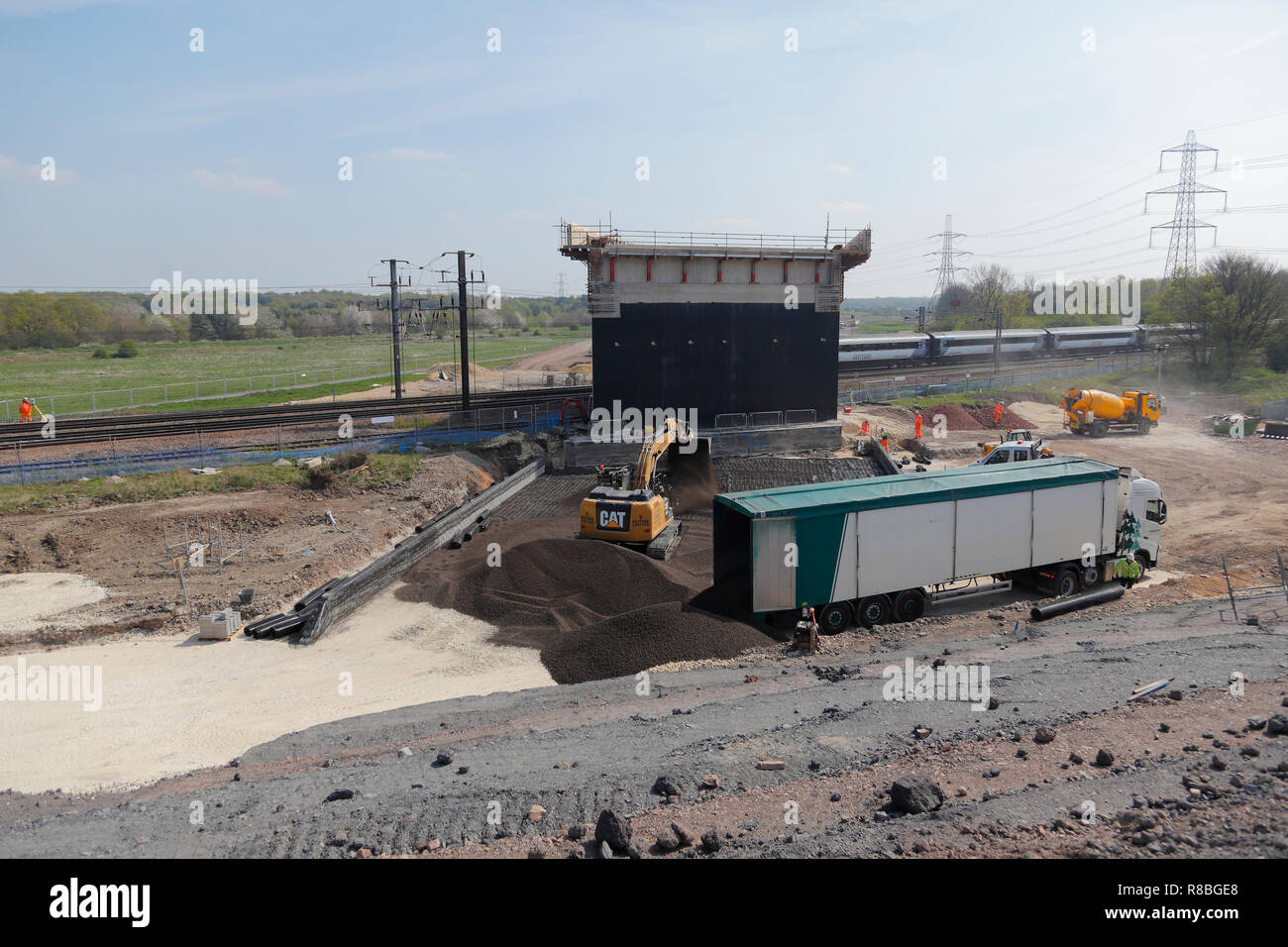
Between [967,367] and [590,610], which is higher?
[967,367]

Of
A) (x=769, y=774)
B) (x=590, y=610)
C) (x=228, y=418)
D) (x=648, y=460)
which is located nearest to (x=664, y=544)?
(x=648, y=460)

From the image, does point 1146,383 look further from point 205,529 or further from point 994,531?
point 205,529

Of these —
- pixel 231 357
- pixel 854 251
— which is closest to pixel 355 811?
pixel 854 251

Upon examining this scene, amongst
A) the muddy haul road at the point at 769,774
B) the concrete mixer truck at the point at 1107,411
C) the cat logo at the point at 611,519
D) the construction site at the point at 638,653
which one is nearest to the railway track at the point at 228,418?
the construction site at the point at 638,653

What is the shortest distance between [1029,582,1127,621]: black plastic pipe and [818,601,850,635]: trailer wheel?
434cm

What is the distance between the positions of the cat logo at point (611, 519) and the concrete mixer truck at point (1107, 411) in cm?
3201

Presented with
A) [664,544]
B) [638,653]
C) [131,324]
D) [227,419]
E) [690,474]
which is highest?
[131,324]

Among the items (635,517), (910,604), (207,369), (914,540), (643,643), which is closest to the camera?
(643,643)

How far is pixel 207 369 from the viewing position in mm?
71812

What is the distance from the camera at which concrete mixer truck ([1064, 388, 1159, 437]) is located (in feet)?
144

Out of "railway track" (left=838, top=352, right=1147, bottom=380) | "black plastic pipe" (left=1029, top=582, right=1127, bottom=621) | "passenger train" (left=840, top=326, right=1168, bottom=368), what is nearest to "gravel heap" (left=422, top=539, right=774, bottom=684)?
"black plastic pipe" (left=1029, top=582, right=1127, bottom=621)

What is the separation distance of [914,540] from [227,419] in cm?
3224

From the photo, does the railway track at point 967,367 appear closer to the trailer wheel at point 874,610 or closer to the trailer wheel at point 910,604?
the trailer wheel at point 910,604

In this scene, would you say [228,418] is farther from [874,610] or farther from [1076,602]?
[1076,602]
